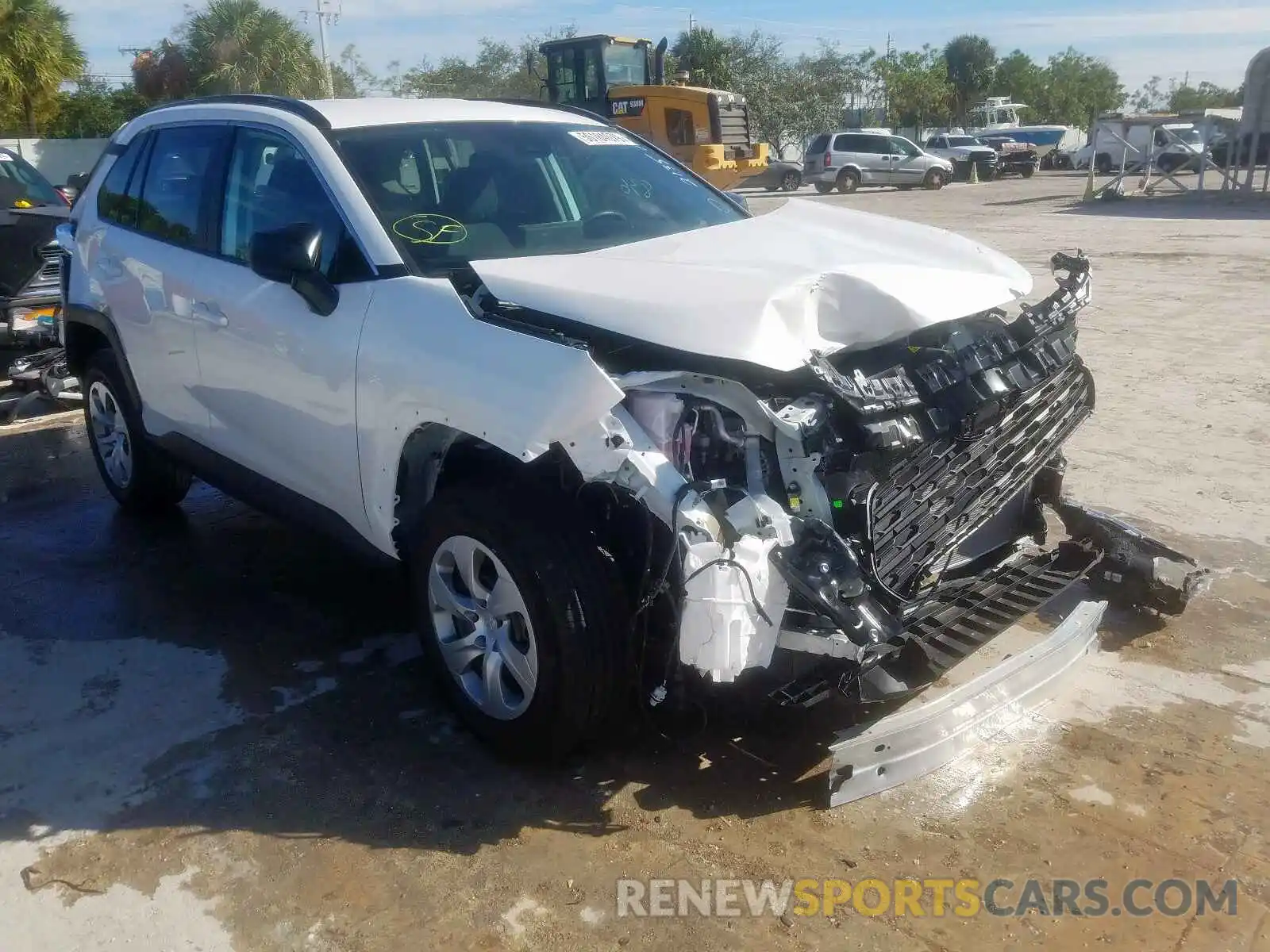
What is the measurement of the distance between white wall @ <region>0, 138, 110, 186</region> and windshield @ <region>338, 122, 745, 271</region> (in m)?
29.4

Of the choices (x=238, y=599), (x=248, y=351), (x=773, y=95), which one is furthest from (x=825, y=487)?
(x=773, y=95)

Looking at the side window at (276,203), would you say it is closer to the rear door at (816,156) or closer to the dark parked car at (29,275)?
the dark parked car at (29,275)

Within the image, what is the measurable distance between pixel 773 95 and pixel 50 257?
1738 inches

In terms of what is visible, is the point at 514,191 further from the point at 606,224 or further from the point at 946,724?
the point at 946,724

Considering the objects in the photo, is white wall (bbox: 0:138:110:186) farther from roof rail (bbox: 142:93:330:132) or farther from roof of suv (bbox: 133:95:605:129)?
roof of suv (bbox: 133:95:605:129)

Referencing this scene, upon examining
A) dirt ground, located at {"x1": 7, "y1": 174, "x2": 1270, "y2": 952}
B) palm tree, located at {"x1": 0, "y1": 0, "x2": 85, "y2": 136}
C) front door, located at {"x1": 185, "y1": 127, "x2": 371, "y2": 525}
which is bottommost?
dirt ground, located at {"x1": 7, "y1": 174, "x2": 1270, "y2": 952}

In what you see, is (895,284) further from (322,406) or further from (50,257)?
(50,257)

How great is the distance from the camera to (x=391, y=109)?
4.23 meters

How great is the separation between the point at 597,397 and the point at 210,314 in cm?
221

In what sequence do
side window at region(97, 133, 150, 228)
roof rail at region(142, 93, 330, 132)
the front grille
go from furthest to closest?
side window at region(97, 133, 150, 228)
roof rail at region(142, 93, 330, 132)
the front grille

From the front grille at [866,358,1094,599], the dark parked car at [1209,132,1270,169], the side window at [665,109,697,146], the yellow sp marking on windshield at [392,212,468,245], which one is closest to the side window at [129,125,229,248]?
the yellow sp marking on windshield at [392,212,468,245]

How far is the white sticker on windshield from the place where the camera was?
4.61 metres

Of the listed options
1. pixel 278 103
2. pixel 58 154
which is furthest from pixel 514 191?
pixel 58 154

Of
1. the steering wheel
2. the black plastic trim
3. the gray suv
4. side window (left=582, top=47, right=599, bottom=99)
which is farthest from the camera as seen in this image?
the gray suv
